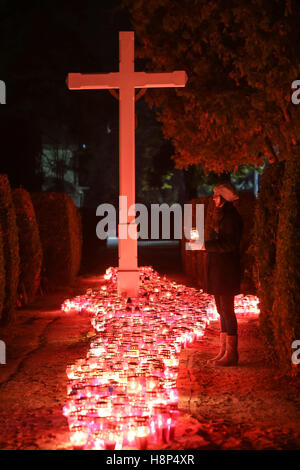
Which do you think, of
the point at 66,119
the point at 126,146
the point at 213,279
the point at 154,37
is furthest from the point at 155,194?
the point at 213,279

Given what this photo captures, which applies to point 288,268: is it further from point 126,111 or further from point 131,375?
point 126,111

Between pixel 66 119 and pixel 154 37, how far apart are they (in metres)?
14.8

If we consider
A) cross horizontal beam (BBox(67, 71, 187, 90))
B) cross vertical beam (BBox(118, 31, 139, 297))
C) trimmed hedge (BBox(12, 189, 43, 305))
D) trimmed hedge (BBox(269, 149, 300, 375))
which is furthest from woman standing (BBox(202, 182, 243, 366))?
trimmed hedge (BBox(12, 189, 43, 305))

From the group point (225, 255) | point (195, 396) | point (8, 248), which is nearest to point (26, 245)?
point (8, 248)

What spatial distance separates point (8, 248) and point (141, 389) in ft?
13.3

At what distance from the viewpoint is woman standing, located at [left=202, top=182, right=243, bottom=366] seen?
250 inches

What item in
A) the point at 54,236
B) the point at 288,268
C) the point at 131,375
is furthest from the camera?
the point at 54,236

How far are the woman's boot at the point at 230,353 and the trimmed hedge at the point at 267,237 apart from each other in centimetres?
38

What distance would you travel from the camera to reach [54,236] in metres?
13.6

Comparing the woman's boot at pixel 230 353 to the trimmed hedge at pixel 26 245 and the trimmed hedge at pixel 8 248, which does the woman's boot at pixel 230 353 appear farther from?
the trimmed hedge at pixel 26 245

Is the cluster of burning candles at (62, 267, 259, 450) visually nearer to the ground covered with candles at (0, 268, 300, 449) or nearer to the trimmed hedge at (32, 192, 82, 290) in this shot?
the ground covered with candles at (0, 268, 300, 449)

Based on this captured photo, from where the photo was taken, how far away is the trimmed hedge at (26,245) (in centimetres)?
1105

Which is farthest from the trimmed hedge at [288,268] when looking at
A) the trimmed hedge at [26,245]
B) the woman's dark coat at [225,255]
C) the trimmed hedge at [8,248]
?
the trimmed hedge at [26,245]
